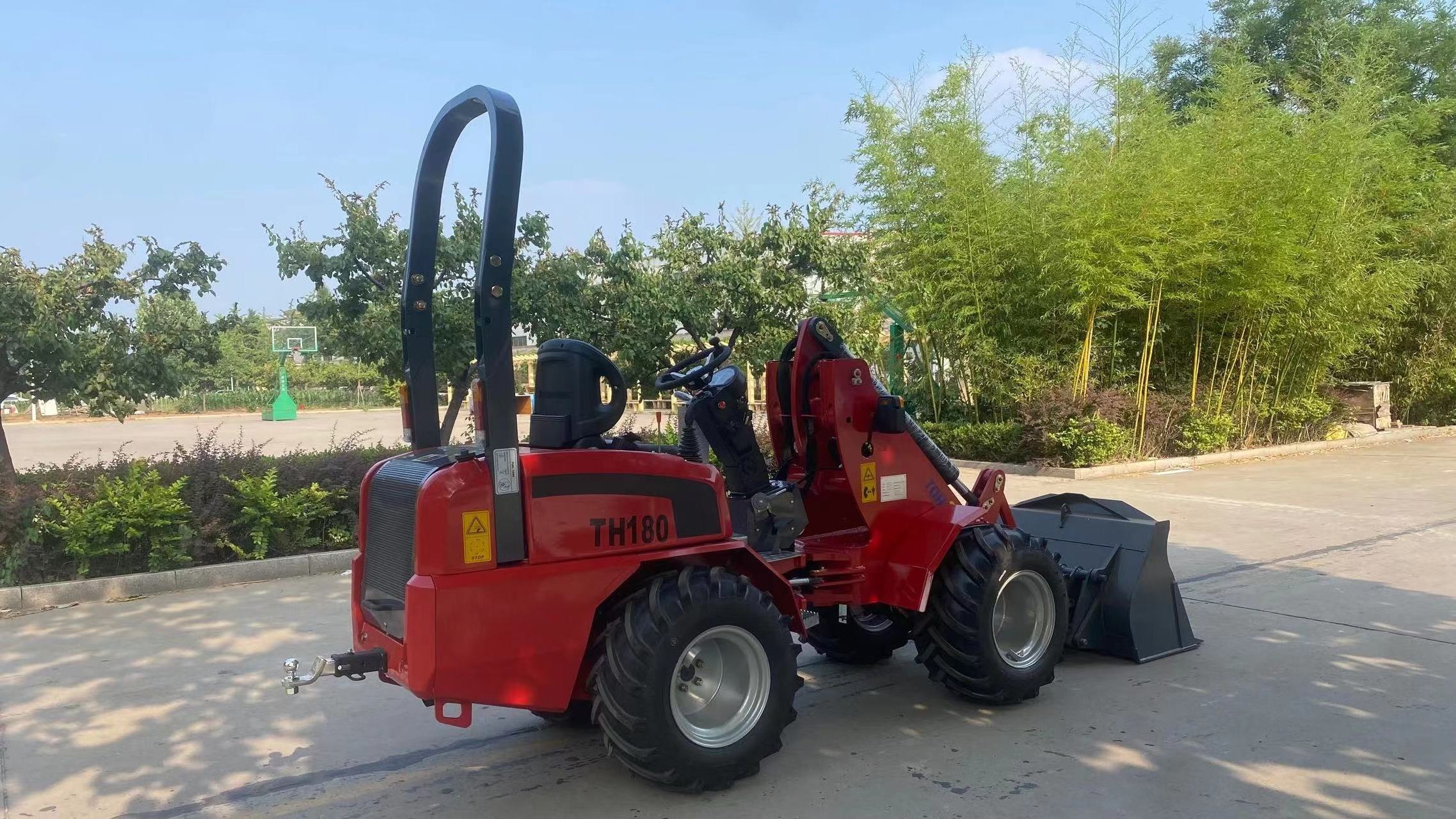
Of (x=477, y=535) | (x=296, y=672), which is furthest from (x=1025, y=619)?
(x=296, y=672)

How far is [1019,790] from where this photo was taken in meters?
3.43

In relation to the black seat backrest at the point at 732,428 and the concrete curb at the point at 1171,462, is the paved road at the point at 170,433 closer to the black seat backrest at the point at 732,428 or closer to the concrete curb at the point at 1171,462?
the concrete curb at the point at 1171,462

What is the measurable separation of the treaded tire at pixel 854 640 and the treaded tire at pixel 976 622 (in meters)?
0.55

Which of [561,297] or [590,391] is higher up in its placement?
[561,297]

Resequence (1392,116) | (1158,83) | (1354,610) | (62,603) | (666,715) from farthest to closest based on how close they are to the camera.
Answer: (1158,83) → (1392,116) → (62,603) → (1354,610) → (666,715)

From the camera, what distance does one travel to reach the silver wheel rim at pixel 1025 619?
14.1 feet

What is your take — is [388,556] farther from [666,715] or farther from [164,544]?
[164,544]

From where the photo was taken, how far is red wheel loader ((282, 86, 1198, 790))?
9.99 ft

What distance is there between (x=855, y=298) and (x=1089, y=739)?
8.75 m

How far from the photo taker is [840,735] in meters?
4.00

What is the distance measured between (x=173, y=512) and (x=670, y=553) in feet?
16.1

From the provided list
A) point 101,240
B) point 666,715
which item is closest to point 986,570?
point 666,715

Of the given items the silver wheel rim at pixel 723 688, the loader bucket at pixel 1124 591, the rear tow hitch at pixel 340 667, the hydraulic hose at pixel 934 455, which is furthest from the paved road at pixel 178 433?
the rear tow hitch at pixel 340 667

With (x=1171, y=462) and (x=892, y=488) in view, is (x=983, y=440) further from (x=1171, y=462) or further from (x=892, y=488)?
(x=892, y=488)
